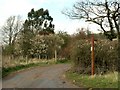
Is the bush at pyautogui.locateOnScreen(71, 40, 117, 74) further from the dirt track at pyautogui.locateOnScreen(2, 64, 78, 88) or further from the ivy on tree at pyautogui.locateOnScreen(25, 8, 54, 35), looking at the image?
the ivy on tree at pyautogui.locateOnScreen(25, 8, 54, 35)

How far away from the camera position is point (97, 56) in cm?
2502

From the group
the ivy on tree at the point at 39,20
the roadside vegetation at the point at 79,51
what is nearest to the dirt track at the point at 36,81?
the roadside vegetation at the point at 79,51

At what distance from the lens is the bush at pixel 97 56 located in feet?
78.8

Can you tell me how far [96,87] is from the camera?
15.6m

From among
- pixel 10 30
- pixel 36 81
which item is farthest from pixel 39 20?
pixel 36 81

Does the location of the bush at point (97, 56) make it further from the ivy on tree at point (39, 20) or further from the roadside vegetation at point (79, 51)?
the ivy on tree at point (39, 20)

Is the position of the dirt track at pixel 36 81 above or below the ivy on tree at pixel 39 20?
below

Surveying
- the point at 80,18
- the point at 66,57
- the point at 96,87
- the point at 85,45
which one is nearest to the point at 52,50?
the point at 66,57

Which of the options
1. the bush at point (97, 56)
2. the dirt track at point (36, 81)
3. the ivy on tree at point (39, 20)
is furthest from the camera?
the ivy on tree at point (39, 20)

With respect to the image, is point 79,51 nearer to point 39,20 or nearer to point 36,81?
point 36,81

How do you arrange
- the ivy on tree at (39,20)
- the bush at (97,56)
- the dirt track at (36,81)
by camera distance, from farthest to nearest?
the ivy on tree at (39,20)
the bush at (97,56)
the dirt track at (36,81)

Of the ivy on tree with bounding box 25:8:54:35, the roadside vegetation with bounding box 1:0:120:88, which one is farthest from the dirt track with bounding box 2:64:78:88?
the ivy on tree with bounding box 25:8:54:35

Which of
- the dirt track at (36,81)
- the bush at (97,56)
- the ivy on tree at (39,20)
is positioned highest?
the ivy on tree at (39,20)

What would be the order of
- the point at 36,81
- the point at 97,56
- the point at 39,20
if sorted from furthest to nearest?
the point at 39,20 < the point at 97,56 < the point at 36,81
